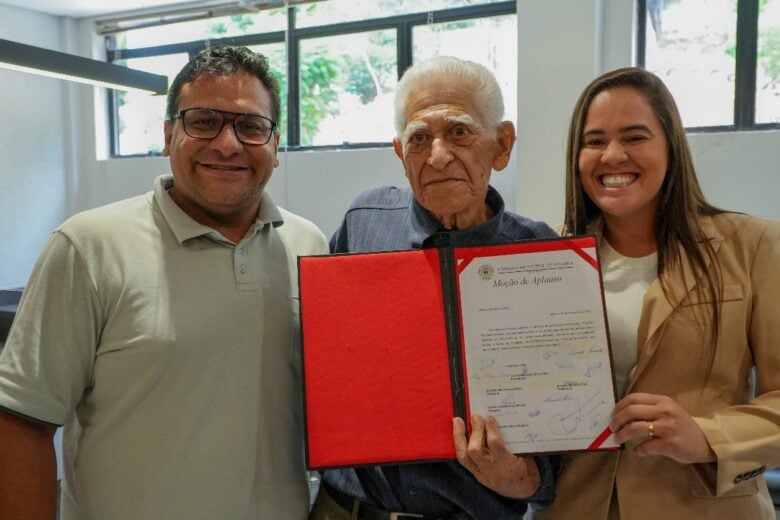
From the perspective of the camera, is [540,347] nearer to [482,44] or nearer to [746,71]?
[746,71]

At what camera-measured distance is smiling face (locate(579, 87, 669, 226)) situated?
1.41m

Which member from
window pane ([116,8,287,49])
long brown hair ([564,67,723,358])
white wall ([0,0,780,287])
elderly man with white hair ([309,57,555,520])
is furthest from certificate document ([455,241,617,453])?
window pane ([116,8,287,49])

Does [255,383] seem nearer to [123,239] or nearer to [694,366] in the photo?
[123,239]

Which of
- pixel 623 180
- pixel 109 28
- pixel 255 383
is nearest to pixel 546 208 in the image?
pixel 623 180

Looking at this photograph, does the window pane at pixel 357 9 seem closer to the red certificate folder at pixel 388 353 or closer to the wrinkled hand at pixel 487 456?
the red certificate folder at pixel 388 353

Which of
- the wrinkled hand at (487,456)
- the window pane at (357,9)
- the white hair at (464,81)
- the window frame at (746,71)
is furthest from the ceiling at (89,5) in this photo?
the wrinkled hand at (487,456)

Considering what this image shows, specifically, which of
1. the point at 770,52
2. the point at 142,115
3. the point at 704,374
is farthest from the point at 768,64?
the point at 142,115

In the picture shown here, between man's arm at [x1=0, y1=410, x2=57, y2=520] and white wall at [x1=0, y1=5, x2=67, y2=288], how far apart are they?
480 centimetres

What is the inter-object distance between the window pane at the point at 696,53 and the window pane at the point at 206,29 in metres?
2.64

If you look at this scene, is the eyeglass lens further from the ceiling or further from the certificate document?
the ceiling

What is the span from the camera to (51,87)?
562 centimetres

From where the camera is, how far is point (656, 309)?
1344 millimetres

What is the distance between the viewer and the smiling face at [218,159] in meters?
1.34

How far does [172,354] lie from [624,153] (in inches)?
39.5
